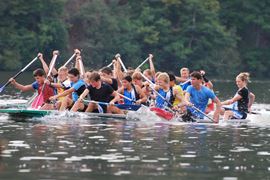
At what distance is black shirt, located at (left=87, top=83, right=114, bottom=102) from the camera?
1091 inches

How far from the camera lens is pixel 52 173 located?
57.2 feet

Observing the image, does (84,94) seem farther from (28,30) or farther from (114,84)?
(28,30)

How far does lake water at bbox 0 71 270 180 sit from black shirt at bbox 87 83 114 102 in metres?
0.56

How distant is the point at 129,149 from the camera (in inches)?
822

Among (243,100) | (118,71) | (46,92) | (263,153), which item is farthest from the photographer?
(118,71)

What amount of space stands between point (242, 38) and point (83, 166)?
70222mm

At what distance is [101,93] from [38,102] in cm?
265

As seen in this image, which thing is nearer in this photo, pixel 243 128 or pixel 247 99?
pixel 243 128

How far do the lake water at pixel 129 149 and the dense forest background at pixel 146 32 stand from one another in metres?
42.7

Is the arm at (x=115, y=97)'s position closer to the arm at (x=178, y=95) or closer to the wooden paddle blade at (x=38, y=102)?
the arm at (x=178, y=95)

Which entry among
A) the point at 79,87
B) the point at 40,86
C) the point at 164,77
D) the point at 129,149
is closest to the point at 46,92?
the point at 40,86

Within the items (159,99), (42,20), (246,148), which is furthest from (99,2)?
(246,148)

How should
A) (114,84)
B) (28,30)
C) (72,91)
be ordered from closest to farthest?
(72,91) < (114,84) < (28,30)

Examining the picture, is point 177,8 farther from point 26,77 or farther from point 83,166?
point 83,166
